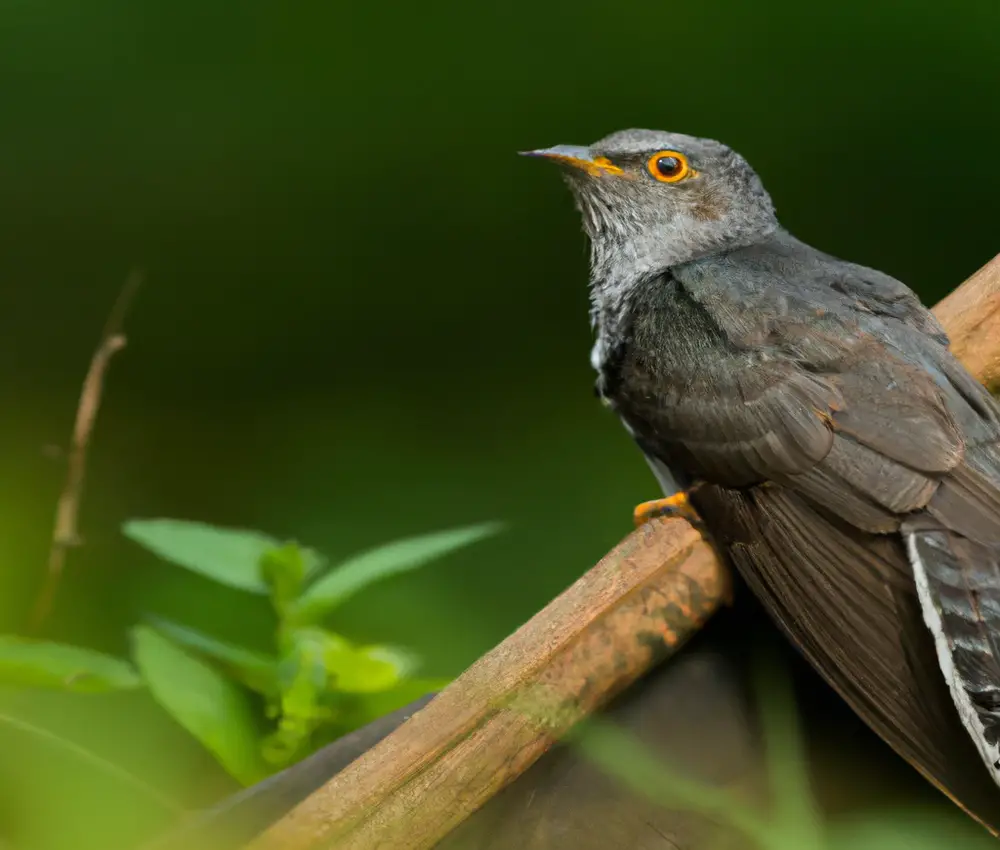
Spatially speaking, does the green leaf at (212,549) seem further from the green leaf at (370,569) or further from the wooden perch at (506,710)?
the wooden perch at (506,710)

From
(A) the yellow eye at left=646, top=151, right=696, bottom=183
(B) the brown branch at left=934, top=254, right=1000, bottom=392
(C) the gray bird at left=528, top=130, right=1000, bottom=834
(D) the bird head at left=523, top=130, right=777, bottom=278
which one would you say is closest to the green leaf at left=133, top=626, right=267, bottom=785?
(C) the gray bird at left=528, top=130, right=1000, bottom=834

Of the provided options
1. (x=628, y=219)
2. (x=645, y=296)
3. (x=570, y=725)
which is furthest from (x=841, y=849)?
(x=628, y=219)

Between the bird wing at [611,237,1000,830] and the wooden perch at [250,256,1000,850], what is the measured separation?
0.51 ft

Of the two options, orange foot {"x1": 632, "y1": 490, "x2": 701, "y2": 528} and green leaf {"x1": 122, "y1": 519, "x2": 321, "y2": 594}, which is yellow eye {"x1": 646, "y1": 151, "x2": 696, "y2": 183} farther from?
green leaf {"x1": 122, "y1": 519, "x2": 321, "y2": 594}

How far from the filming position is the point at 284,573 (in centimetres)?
94

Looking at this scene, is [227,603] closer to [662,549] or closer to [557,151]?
[662,549]

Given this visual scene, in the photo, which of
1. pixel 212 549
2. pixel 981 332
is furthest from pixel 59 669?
pixel 981 332

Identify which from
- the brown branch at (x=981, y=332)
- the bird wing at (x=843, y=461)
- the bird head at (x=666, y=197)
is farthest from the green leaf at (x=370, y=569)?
the bird head at (x=666, y=197)

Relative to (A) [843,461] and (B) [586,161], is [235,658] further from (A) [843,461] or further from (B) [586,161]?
(B) [586,161]

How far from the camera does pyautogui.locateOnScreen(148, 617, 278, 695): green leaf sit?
0.85 m

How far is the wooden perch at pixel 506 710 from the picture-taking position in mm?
759

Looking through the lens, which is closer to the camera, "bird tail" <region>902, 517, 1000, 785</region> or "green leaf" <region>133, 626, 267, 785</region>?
"green leaf" <region>133, 626, 267, 785</region>

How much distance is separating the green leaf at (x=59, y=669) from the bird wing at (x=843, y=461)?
0.59 metres

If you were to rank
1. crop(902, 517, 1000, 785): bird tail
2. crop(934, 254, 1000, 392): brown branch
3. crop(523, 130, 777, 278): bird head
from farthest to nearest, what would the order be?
crop(523, 130, 777, 278): bird head < crop(934, 254, 1000, 392): brown branch < crop(902, 517, 1000, 785): bird tail
